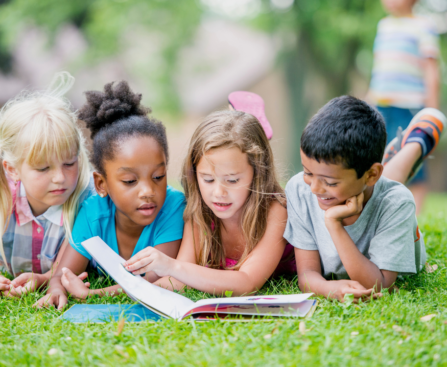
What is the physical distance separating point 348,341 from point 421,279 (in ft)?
4.34

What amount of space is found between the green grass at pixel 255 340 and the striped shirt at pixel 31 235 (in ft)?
2.91

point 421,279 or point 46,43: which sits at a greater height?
point 46,43

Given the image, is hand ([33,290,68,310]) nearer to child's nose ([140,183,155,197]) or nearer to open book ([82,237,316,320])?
open book ([82,237,316,320])

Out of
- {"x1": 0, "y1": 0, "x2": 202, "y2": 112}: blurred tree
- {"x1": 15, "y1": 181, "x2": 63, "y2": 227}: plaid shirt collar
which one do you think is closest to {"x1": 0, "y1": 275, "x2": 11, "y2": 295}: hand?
{"x1": 15, "y1": 181, "x2": 63, "y2": 227}: plaid shirt collar

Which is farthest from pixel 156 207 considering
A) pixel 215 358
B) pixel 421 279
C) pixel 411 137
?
pixel 411 137

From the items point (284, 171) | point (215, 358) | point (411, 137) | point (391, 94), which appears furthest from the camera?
point (391, 94)

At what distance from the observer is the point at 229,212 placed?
3.01 metres

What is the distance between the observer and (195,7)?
50.6 feet

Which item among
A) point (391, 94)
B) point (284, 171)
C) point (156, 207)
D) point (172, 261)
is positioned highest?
point (391, 94)

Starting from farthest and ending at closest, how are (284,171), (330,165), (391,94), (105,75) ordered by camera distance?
1. (105,75)
2. (391,94)
3. (284,171)
4. (330,165)

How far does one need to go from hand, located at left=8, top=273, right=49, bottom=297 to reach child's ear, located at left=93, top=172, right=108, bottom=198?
71 cm

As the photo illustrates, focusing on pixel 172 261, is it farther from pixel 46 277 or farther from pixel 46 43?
pixel 46 43

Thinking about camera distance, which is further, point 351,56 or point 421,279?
point 351,56

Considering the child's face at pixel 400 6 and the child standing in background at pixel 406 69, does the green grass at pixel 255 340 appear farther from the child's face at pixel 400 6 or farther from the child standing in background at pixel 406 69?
the child's face at pixel 400 6
